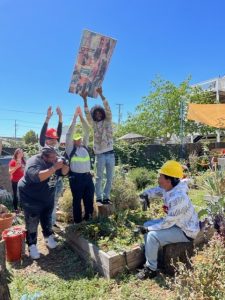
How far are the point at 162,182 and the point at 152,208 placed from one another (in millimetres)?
2038

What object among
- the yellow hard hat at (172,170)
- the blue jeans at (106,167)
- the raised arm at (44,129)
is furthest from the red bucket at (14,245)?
the yellow hard hat at (172,170)

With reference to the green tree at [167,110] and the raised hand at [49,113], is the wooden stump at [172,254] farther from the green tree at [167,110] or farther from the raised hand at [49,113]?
the green tree at [167,110]

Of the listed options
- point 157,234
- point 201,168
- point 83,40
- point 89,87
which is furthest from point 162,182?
point 201,168

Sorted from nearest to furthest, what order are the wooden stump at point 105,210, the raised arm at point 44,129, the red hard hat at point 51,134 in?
1. the red hard hat at point 51,134
2. the raised arm at point 44,129
3. the wooden stump at point 105,210

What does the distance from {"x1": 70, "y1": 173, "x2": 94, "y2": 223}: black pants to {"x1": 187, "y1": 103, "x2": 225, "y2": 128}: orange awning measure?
25.9ft

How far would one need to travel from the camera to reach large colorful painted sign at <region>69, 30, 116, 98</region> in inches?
189

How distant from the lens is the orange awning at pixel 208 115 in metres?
11.8

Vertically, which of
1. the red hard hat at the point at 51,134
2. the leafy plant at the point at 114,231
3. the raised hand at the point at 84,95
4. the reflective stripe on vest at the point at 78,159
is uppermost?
the raised hand at the point at 84,95

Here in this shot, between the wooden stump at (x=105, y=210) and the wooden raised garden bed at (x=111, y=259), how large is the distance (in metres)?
1.04

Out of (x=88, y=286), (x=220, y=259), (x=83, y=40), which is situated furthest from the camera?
(x=83, y=40)

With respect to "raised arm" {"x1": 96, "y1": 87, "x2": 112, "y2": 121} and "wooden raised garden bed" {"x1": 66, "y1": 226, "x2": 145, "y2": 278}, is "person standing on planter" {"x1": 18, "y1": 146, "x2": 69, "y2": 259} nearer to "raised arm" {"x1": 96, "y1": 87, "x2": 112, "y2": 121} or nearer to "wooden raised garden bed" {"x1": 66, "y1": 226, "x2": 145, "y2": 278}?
"wooden raised garden bed" {"x1": 66, "y1": 226, "x2": 145, "y2": 278}

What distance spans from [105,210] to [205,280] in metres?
2.92

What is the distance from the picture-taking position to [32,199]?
4.35 m

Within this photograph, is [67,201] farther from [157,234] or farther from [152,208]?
[157,234]
